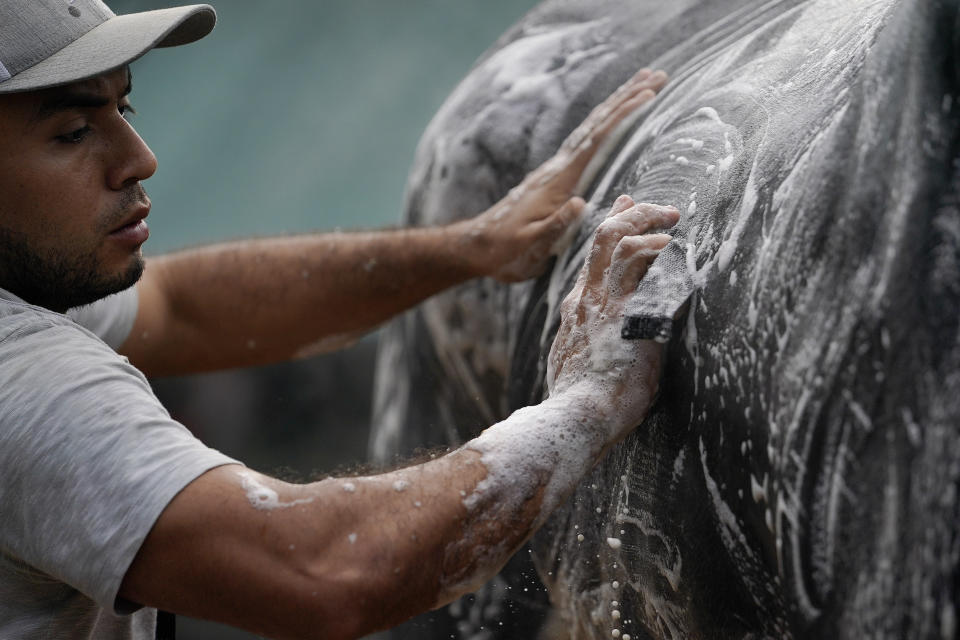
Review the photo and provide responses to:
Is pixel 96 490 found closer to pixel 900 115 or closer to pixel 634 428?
→ pixel 634 428

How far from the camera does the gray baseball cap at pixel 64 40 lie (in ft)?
2.63

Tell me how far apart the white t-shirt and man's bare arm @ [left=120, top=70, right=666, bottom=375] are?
56 cm

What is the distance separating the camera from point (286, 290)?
1.41m

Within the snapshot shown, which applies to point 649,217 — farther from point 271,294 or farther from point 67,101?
point 271,294

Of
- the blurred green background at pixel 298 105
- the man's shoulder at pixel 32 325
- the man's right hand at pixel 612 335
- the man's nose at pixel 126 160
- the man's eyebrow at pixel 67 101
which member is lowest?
the blurred green background at pixel 298 105

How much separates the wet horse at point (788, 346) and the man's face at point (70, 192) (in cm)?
48

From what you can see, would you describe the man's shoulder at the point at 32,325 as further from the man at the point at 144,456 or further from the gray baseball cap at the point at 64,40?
the gray baseball cap at the point at 64,40

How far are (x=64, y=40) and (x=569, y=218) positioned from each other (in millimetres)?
583

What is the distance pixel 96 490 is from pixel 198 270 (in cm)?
76

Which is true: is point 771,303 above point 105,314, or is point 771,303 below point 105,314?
above

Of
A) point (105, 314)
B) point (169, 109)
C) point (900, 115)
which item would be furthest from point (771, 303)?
point (169, 109)

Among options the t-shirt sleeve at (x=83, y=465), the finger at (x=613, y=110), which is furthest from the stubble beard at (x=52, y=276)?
the finger at (x=613, y=110)

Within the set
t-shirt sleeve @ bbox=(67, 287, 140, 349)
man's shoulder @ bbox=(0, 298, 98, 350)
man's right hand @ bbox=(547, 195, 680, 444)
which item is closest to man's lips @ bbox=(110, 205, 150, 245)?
man's shoulder @ bbox=(0, 298, 98, 350)

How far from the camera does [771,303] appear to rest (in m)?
0.66
